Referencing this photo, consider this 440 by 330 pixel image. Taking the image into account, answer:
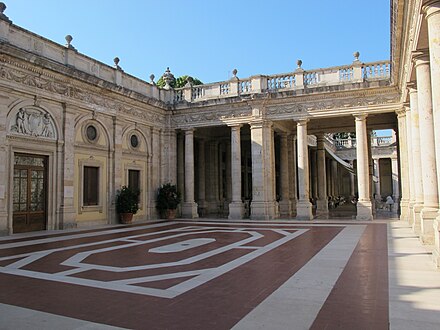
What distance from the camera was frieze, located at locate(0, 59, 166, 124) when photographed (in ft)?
41.8

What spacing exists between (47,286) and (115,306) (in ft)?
5.80

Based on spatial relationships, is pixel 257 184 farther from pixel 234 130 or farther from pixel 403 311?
pixel 403 311

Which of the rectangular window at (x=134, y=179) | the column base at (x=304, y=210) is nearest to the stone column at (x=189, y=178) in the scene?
the rectangular window at (x=134, y=179)

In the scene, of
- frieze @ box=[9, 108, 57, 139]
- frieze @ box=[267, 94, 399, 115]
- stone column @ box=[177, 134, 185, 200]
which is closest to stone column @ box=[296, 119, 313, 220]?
frieze @ box=[267, 94, 399, 115]

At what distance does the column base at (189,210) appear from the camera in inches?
821

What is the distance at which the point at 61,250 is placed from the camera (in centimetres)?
928

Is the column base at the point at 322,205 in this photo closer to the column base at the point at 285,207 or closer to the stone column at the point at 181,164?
the column base at the point at 285,207

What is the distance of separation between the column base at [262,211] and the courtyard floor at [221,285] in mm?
8699

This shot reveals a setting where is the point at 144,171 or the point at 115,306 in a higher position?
the point at 144,171

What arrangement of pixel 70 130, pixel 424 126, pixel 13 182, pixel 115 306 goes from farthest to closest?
pixel 70 130 < pixel 13 182 < pixel 424 126 < pixel 115 306

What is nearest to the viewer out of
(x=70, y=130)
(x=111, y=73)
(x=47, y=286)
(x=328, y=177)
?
(x=47, y=286)

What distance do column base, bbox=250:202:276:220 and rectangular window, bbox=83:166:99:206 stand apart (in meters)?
7.75

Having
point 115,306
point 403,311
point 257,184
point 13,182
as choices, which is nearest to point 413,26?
point 403,311

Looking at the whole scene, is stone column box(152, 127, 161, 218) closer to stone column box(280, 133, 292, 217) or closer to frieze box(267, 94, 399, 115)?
frieze box(267, 94, 399, 115)
